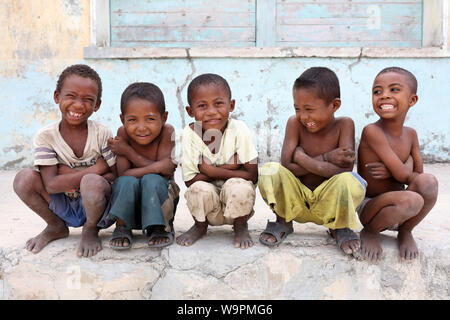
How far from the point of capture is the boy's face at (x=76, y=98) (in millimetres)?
2160

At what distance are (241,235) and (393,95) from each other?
1056 millimetres

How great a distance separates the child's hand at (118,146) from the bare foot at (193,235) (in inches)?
21.3

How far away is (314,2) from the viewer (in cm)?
491

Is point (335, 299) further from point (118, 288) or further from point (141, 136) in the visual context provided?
point (141, 136)

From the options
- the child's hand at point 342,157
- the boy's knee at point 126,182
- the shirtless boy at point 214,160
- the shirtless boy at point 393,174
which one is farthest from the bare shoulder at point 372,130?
the boy's knee at point 126,182

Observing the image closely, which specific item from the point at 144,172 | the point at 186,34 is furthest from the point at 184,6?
the point at 144,172

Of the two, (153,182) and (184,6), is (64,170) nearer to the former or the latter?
(153,182)

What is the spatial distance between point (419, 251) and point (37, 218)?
235 centimetres

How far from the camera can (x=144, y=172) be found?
2.16m

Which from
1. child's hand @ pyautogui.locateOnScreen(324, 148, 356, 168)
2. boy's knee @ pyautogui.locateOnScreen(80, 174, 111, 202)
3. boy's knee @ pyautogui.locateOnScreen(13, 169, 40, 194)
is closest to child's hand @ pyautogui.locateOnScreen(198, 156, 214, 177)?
Result: boy's knee @ pyautogui.locateOnScreen(80, 174, 111, 202)

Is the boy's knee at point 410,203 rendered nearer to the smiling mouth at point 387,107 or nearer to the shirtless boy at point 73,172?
the smiling mouth at point 387,107

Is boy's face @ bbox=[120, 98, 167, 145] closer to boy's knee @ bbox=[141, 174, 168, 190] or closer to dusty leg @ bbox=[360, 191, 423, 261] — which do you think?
boy's knee @ bbox=[141, 174, 168, 190]

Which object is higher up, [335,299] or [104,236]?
[104,236]

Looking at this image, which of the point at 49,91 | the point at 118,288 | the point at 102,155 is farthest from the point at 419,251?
the point at 49,91
